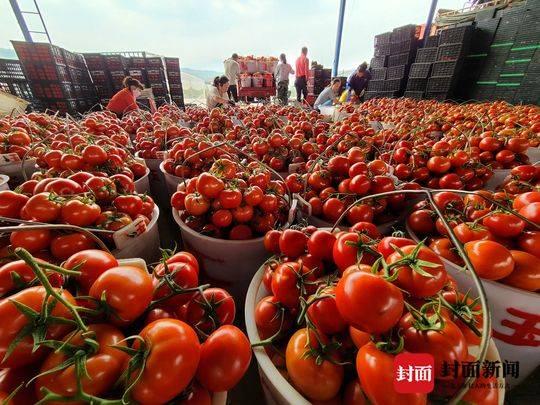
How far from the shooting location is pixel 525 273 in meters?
0.79

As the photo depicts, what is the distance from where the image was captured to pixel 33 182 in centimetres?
113

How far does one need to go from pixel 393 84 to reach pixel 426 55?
2.74 ft

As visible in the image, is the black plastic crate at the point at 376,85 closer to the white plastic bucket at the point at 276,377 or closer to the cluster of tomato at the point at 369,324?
the cluster of tomato at the point at 369,324

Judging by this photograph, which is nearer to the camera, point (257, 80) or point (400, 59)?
point (400, 59)

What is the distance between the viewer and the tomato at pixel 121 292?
0.48 m

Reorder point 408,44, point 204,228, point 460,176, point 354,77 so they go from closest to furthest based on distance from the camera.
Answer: point 204,228 < point 460,176 < point 408,44 < point 354,77

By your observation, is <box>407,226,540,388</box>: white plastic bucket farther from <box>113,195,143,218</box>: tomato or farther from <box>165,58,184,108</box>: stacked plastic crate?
<box>165,58,184,108</box>: stacked plastic crate

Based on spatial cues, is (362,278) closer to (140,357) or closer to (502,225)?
(140,357)

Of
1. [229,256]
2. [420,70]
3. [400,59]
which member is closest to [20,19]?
[229,256]

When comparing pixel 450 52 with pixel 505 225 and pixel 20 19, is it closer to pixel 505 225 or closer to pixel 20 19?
pixel 505 225

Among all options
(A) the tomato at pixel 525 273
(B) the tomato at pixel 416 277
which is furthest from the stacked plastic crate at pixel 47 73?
(A) the tomato at pixel 525 273

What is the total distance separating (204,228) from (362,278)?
0.88 m

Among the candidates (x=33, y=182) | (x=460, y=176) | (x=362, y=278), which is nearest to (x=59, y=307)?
(x=362, y=278)

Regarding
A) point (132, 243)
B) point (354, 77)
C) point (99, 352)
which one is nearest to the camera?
point (99, 352)
